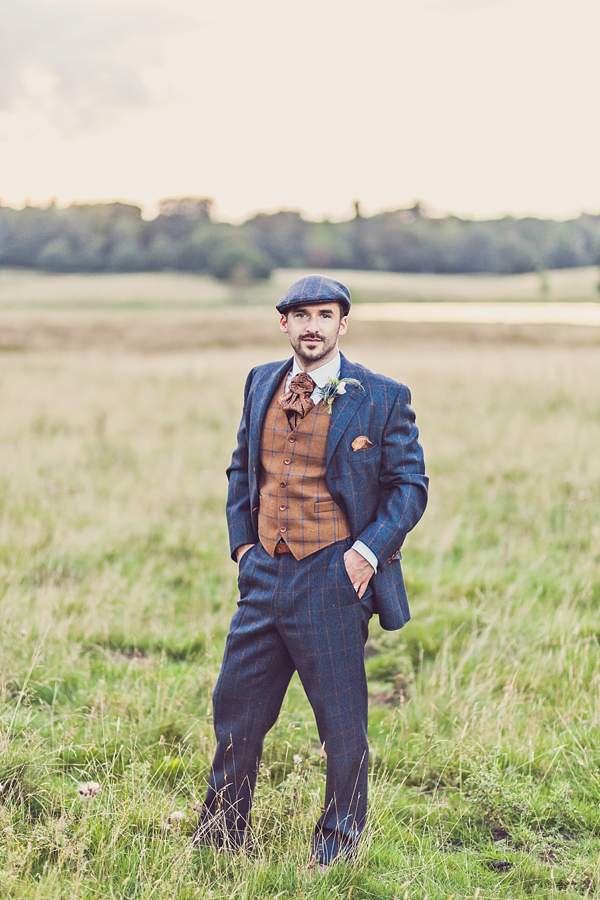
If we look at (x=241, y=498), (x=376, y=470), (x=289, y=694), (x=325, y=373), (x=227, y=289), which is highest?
(x=227, y=289)

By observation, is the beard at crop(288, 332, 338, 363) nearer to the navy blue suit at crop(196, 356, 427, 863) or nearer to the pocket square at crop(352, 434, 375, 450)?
the navy blue suit at crop(196, 356, 427, 863)

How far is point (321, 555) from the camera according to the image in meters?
2.54

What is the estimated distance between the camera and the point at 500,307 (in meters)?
41.7

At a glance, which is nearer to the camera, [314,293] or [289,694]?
[314,293]

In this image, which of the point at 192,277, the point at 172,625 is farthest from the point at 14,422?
the point at 192,277

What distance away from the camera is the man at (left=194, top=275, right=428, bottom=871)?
253cm

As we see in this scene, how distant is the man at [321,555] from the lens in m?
2.53

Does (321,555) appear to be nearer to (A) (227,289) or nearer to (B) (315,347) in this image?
(B) (315,347)

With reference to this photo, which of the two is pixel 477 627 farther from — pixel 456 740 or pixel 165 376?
pixel 165 376

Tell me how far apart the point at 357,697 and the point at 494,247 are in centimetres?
5845

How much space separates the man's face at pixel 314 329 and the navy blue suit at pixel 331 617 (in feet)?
0.50

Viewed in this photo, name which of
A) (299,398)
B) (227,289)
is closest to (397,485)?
(299,398)

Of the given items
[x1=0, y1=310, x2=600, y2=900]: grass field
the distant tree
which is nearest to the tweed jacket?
[x1=0, y1=310, x2=600, y2=900]: grass field

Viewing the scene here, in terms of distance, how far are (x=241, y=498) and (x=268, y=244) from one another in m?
56.4
